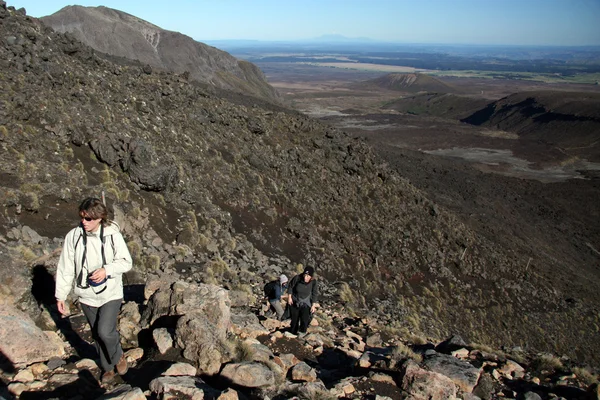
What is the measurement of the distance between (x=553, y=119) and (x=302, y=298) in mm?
83124

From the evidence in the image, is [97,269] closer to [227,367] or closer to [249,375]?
[227,367]

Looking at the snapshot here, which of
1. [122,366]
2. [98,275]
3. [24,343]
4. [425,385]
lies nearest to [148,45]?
[24,343]

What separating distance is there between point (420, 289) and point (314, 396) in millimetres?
11980

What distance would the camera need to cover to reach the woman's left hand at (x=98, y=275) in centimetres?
381

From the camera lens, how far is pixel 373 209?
1809 cm

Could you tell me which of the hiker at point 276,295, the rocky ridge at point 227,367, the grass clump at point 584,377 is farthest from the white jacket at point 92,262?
the grass clump at point 584,377

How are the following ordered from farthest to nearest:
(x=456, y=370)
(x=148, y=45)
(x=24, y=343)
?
(x=148, y=45)
(x=456, y=370)
(x=24, y=343)

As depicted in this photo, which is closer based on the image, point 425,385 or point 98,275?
point 98,275

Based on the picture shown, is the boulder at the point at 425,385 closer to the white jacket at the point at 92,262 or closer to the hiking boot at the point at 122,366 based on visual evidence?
the hiking boot at the point at 122,366

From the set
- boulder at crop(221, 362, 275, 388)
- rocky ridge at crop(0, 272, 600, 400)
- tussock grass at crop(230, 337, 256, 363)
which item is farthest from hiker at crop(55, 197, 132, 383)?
tussock grass at crop(230, 337, 256, 363)

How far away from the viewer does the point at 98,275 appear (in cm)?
381

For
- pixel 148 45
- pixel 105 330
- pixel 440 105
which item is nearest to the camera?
pixel 105 330

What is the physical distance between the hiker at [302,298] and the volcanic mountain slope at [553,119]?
60998 mm

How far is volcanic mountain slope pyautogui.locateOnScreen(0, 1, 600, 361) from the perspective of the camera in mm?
9672
